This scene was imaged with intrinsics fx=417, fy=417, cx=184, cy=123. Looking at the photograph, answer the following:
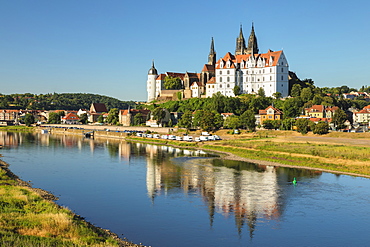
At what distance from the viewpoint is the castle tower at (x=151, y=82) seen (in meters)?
134

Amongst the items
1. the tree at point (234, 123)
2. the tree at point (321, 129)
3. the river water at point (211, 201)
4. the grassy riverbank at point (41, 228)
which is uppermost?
the tree at point (234, 123)

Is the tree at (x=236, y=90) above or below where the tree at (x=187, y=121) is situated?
above

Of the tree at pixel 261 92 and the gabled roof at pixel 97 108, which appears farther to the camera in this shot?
the gabled roof at pixel 97 108

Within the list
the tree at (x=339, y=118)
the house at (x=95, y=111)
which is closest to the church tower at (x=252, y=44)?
the tree at (x=339, y=118)

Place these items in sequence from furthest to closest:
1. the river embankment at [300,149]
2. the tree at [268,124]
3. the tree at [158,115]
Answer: the tree at [158,115]
the tree at [268,124]
the river embankment at [300,149]

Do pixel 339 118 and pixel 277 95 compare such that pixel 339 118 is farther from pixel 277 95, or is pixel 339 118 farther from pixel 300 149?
pixel 300 149

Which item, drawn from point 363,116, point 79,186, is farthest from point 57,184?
point 363,116

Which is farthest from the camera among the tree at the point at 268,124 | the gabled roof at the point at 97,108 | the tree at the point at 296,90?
the gabled roof at the point at 97,108

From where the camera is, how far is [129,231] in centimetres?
2362

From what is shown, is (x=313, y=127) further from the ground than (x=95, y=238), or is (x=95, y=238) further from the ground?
(x=313, y=127)

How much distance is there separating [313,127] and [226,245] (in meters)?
55.3

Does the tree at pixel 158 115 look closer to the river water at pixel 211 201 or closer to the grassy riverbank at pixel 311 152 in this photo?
the grassy riverbank at pixel 311 152

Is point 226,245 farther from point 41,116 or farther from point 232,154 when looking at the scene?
point 41,116

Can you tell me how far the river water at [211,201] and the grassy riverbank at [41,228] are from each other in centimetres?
275
